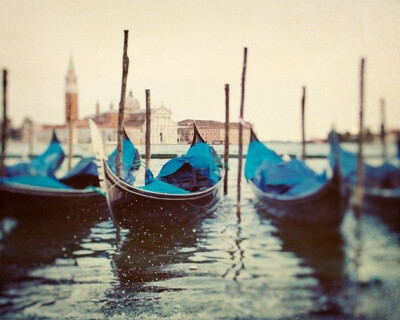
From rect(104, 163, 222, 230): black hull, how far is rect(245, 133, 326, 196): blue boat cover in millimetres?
344

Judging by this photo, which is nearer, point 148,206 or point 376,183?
point 376,183

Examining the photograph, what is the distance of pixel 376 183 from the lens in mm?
1684

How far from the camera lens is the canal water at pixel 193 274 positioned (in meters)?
2.03

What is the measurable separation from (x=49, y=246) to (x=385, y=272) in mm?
1536

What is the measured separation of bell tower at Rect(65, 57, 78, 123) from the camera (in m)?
1.77

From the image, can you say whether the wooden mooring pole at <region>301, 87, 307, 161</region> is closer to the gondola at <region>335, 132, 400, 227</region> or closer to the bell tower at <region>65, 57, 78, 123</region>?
the gondola at <region>335, 132, 400, 227</region>

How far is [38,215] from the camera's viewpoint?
1959 mm

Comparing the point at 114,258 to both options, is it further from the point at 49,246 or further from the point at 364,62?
the point at 364,62

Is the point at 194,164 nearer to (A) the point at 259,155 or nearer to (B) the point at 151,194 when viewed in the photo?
(B) the point at 151,194

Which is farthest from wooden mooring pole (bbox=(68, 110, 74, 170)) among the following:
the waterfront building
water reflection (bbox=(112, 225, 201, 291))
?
water reflection (bbox=(112, 225, 201, 291))

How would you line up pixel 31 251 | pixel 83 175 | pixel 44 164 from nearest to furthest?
pixel 44 164
pixel 83 175
pixel 31 251

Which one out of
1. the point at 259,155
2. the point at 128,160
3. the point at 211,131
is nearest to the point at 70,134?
the point at 128,160

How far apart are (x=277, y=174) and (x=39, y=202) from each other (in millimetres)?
961

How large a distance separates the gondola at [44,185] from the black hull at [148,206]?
28 cm
